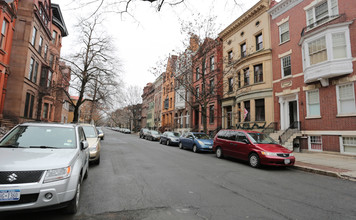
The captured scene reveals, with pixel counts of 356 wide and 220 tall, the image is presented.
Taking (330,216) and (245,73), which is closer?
(330,216)

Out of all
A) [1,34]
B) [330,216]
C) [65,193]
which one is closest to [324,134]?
[330,216]

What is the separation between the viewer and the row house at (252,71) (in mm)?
17625

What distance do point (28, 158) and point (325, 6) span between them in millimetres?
18385

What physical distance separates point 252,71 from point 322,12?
670 cm

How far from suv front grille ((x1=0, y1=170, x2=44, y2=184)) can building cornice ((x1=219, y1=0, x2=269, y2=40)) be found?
2135cm

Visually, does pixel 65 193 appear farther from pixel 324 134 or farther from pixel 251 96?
pixel 251 96

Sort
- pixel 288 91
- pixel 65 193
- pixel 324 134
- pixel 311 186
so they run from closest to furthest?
pixel 65 193
pixel 311 186
pixel 324 134
pixel 288 91

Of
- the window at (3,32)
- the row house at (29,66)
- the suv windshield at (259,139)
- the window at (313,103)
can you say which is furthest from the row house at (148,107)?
the suv windshield at (259,139)

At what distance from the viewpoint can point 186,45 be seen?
17.3 metres

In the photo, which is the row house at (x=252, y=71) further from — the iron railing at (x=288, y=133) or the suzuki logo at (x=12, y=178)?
the suzuki logo at (x=12, y=178)

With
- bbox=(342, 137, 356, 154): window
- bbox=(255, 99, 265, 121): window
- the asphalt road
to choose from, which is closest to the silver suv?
the asphalt road

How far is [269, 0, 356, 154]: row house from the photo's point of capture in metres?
12.0

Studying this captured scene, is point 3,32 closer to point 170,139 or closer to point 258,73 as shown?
point 170,139

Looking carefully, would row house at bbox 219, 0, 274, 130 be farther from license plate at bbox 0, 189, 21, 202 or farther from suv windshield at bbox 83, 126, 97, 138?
license plate at bbox 0, 189, 21, 202
